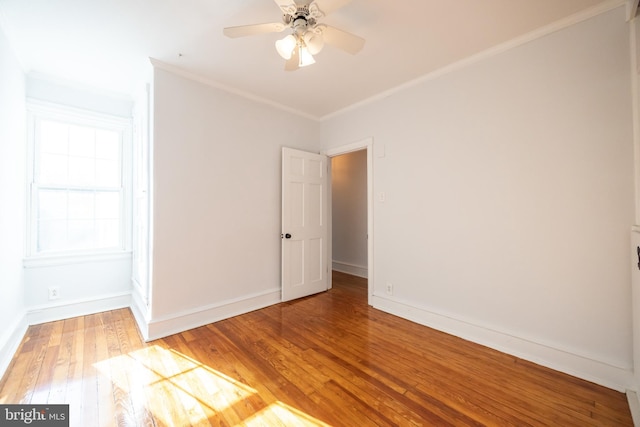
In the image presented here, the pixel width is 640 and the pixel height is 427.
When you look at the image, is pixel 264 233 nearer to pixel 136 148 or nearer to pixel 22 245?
pixel 136 148

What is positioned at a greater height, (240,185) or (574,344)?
(240,185)

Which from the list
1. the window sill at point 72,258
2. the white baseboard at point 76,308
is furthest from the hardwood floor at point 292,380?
the window sill at point 72,258

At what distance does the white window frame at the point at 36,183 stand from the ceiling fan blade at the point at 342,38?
3.07m

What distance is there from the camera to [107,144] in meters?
3.36

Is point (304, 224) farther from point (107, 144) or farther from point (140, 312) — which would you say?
point (107, 144)

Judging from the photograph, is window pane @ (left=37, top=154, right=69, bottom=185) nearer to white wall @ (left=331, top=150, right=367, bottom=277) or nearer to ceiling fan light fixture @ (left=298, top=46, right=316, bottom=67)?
ceiling fan light fixture @ (left=298, top=46, right=316, bottom=67)

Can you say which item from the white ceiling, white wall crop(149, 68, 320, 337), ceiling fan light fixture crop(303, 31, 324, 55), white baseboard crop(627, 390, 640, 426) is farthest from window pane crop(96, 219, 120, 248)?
white baseboard crop(627, 390, 640, 426)

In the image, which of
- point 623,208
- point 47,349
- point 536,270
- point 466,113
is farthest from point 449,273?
point 47,349

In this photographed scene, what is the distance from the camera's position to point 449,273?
272cm

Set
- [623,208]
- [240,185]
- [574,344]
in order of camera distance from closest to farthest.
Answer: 1. [623,208]
2. [574,344]
3. [240,185]

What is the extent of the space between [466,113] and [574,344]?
2147 mm

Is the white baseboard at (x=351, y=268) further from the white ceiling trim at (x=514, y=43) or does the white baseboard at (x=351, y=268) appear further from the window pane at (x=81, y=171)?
the window pane at (x=81, y=171)

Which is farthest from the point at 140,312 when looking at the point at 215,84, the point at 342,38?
the point at 342,38

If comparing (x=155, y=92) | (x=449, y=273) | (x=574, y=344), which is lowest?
(x=574, y=344)
